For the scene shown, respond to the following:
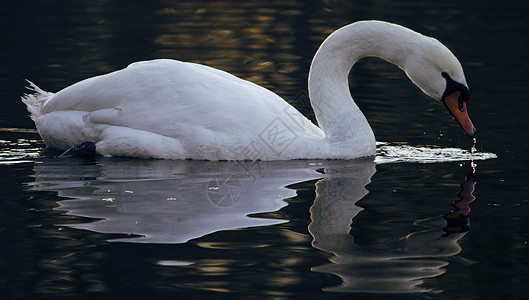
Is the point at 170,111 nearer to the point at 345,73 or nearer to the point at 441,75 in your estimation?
the point at 345,73

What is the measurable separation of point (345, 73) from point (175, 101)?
1.68m

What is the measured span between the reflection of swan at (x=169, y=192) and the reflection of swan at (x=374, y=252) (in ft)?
1.25

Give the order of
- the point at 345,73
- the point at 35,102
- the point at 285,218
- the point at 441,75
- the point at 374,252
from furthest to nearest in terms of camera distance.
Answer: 1. the point at 35,102
2. the point at 345,73
3. the point at 441,75
4. the point at 285,218
5. the point at 374,252

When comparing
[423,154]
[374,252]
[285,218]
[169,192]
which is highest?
[423,154]

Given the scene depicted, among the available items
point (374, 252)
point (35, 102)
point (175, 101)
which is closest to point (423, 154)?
point (175, 101)

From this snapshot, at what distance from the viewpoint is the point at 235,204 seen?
6.23 meters

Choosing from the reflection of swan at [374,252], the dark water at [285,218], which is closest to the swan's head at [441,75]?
the dark water at [285,218]

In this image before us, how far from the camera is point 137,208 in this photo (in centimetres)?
604

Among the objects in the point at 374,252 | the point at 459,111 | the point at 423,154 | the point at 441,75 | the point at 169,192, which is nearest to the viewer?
the point at 374,252

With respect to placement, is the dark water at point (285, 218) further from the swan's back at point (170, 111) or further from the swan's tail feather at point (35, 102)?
the swan's tail feather at point (35, 102)

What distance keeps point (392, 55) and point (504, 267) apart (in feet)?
10.5

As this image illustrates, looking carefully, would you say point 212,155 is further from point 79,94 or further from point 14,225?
point 14,225

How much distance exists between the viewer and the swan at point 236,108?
295 inches

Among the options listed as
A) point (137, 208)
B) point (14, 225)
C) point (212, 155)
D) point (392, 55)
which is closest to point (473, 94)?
point (392, 55)
